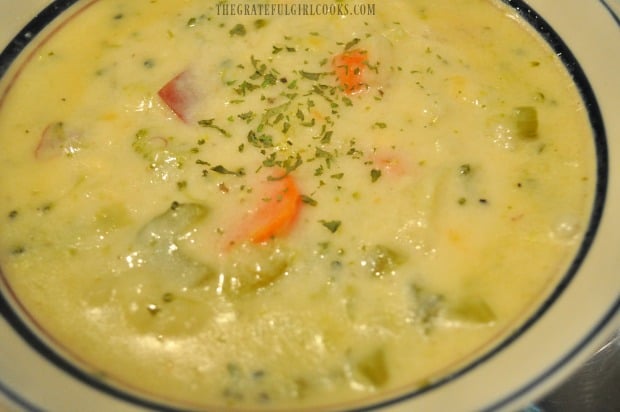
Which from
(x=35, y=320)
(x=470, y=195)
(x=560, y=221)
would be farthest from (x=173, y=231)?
(x=560, y=221)

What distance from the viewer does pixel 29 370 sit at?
164cm

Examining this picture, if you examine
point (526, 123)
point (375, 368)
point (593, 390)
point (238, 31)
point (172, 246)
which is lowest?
point (593, 390)

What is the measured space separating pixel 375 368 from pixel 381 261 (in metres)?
0.31

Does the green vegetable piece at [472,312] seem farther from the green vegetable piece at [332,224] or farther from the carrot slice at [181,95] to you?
the carrot slice at [181,95]

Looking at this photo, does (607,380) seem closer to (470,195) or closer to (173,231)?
(470,195)

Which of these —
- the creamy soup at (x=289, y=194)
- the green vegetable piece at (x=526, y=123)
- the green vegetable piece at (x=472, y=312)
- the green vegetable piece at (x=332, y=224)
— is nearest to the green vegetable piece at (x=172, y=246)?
the creamy soup at (x=289, y=194)

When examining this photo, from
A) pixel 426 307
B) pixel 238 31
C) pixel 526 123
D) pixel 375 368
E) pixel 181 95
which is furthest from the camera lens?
pixel 238 31

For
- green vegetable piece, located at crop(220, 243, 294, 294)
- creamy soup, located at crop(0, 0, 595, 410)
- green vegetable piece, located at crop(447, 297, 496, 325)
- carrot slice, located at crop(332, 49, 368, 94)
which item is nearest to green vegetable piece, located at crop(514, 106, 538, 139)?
creamy soup, located at crop(0, 0, 595, 410)

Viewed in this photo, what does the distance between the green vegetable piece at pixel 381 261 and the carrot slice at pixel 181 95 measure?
31.3 inches

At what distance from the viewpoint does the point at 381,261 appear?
186 centimetres

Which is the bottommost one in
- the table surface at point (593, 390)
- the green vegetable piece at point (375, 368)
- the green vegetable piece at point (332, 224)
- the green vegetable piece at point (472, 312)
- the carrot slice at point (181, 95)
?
the table surface at point (593, 390)

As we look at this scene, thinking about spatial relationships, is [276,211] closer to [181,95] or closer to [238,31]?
[181,95]

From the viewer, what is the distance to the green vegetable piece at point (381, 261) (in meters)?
1.85

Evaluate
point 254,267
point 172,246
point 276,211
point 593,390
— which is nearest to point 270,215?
point 276,211
